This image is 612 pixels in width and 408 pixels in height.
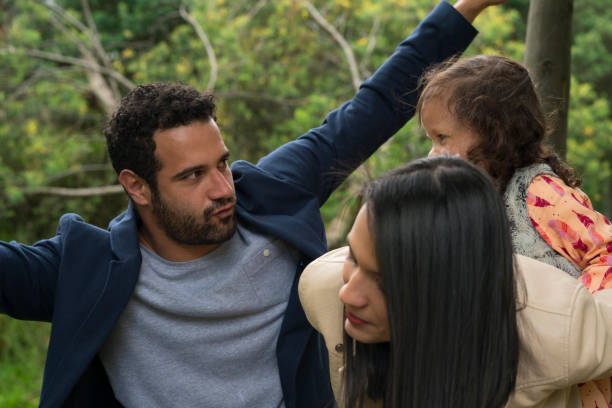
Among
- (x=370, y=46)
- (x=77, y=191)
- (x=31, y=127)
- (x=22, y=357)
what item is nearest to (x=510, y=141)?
(x=370, y=46)

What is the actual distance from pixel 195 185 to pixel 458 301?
0.96 meters

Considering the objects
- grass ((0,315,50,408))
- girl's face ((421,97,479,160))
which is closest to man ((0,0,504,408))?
girl's face ((421,97,479,160))

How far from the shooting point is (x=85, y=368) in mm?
1659


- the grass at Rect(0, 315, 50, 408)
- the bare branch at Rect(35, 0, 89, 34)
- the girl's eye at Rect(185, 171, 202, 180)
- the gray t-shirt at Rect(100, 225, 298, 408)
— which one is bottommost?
the grass at Rect(0, 315, 50, 408)

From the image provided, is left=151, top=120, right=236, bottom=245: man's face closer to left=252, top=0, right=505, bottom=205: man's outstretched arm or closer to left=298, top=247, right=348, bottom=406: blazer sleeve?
left=252, top=0, right=505, bottom=205: man's outstretched arm

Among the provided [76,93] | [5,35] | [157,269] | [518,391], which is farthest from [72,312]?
[5,35]

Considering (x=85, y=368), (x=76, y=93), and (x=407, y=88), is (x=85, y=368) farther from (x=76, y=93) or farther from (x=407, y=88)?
(x=76, y=93)

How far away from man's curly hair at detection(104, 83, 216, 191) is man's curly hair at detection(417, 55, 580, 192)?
2.18ft

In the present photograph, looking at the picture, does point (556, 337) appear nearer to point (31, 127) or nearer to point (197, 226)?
point (197, 226)

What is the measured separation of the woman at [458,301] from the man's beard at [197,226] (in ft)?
2.44

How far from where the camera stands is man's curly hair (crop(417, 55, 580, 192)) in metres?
1.70

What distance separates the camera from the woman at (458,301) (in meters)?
1.10

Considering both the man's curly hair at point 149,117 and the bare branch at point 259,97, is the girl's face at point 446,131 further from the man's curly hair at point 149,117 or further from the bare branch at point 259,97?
the bare branch at point 259,97

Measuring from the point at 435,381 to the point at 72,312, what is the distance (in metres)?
1.00
